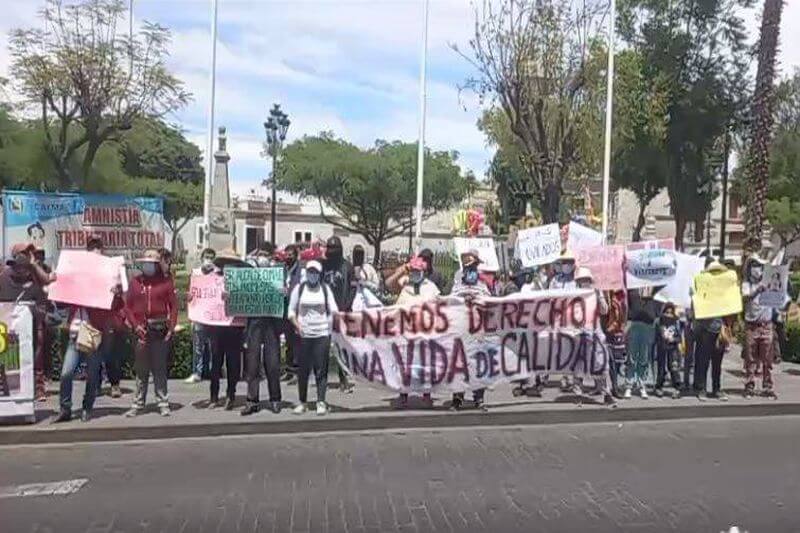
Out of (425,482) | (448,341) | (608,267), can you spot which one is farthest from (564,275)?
(425,482)

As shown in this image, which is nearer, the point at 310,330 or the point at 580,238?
the point at 310,330

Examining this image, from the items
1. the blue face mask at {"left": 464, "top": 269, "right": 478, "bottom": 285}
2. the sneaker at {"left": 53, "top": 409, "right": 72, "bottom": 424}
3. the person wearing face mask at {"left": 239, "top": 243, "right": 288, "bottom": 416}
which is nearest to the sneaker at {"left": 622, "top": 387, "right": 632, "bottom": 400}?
the blue face mask at {"left": 464, "top": 269, "right": 478, "bottom": 285}

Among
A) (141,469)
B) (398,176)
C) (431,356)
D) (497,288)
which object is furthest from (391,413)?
(398,176)

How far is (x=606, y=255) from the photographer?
1164 centimetres

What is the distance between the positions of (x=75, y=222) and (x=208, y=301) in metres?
2.56

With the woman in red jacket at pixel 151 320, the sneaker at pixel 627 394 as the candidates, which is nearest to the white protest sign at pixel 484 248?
the sneaker at pixel 627 394

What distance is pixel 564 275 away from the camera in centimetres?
1162

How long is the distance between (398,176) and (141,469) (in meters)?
48.6

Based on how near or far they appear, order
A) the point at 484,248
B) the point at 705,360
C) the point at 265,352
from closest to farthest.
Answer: the point at 265,352 → the point at 705,360 → the point at 484,248

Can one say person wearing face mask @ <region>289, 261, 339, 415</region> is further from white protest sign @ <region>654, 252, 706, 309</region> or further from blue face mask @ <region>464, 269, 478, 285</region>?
white protest sign @ <region>654, 252, 706, 309</region>

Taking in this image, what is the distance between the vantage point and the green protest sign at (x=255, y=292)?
10672 mm

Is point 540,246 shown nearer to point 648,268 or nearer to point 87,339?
point 648,268

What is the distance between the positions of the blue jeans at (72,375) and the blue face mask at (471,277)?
13.8 feet

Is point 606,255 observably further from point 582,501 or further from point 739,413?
point 582,501
